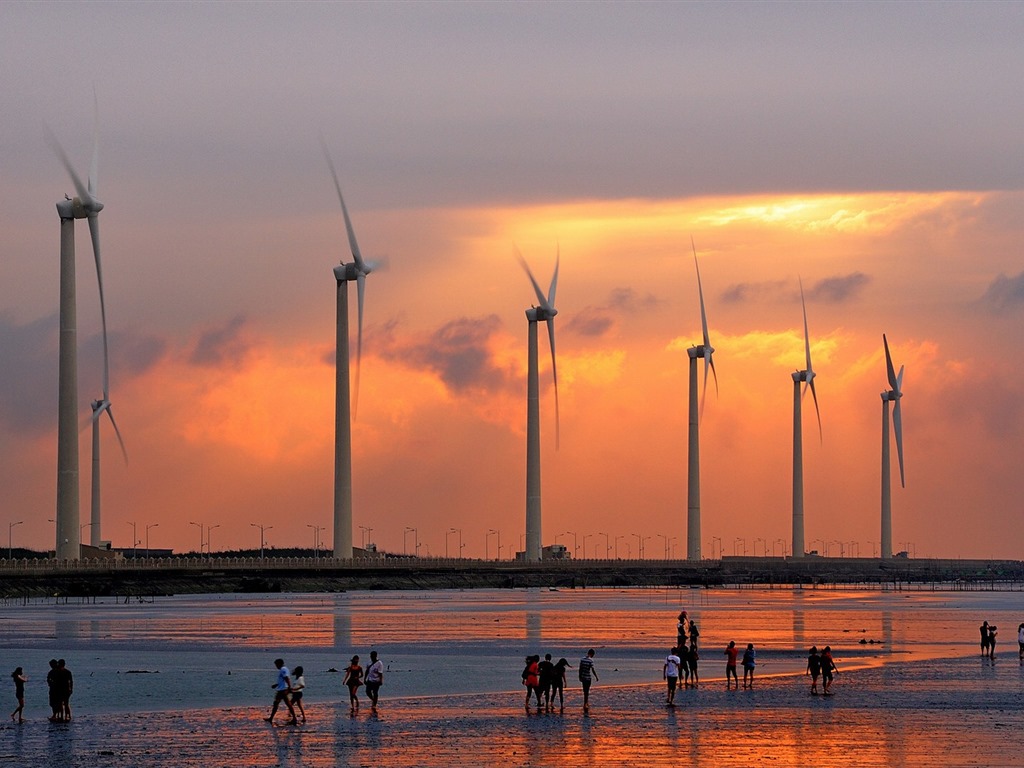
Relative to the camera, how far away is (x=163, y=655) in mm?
74125

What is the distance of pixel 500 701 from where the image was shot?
5288 cm

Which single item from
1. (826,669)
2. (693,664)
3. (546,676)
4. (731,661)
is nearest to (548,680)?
(546,676)

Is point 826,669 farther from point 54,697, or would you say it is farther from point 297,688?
point 54,697

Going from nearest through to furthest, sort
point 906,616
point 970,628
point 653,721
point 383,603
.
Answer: point 653,721 → point 970,628 → point 906,616 → point 383,603

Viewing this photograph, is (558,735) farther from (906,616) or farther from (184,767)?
(906,616)

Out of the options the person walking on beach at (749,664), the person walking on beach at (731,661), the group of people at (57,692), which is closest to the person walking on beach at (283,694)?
the group of people at (57,692)

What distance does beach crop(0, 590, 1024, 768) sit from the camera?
40.4m

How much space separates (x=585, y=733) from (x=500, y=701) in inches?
353

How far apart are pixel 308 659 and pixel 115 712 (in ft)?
73.4

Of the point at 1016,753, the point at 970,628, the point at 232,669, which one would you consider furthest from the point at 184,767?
the point at 970,628

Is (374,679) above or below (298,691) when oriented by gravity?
above

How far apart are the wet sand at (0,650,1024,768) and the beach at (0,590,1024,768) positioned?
0.10 meters

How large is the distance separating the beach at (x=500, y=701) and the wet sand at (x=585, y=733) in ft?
0.33

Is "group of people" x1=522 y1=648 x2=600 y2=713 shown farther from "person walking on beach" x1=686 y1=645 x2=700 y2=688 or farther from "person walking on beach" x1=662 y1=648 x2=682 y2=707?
"person walking on beach" x1=686 y1=645 x2=700 y2=688
